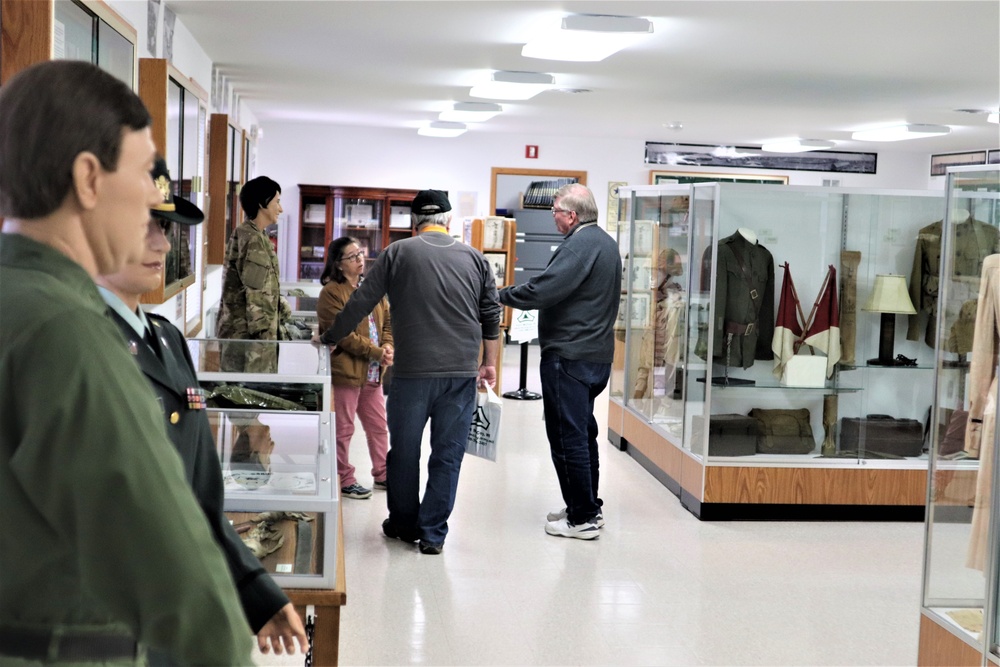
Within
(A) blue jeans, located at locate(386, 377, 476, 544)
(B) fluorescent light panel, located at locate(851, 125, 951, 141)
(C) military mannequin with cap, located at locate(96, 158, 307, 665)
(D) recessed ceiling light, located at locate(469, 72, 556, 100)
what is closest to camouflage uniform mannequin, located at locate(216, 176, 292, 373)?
(A) blue jeans, located at locate(386, 377, 476, 544)

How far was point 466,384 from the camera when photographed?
4.98 meters

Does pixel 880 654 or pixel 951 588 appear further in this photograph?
pixel 880 654

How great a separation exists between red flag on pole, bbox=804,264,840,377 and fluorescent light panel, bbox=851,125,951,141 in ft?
16.3

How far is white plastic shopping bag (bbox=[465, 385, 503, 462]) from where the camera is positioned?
17.5 ft

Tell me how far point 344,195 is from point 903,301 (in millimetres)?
9618

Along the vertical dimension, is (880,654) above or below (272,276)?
below

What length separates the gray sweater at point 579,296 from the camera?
5262mm

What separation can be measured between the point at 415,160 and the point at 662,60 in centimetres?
816

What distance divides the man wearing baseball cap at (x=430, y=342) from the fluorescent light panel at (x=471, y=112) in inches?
234

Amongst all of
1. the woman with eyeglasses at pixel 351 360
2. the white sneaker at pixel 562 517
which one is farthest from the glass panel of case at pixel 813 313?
the woman with eyeglasses at pixel 351 360

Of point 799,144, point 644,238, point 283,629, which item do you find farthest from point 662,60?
point 799,144

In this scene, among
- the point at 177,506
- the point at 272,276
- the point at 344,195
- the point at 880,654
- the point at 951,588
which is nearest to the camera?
the point at 177,506

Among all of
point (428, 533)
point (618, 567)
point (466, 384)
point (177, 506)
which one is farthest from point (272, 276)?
point (177, 506)

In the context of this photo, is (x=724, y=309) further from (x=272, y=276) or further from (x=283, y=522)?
(x=283, y=522)
